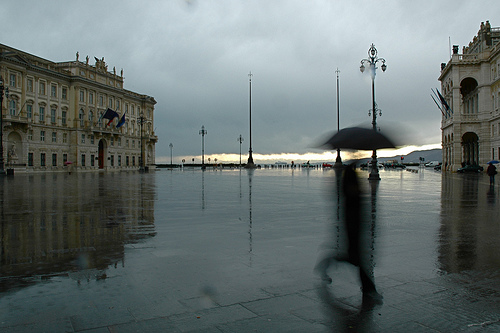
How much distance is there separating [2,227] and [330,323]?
7.89 metres

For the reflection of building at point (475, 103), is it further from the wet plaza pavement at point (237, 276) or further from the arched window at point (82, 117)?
the arched window at point (82, 117)

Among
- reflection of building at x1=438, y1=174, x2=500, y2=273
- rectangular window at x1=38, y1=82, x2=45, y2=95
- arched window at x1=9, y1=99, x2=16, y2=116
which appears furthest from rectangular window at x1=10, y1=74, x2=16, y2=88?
reflection of building at x1=438, y1=174, x2=500, y2=273

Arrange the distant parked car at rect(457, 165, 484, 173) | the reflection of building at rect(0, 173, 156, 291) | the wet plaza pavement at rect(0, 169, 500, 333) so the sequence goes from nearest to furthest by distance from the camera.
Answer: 1. the wet plaza pavement at rect(0, 169, 500, 333)
2. the reflection of building at rect(0, 173, 156, 291)
3. the distant parked car at rect(457, 165, 484, 173)

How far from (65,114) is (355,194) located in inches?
2860

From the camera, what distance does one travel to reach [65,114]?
6888 centimetres

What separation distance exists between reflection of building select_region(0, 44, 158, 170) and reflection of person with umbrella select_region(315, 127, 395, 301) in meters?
56.4

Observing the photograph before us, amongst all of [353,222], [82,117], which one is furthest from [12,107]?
[353,222]

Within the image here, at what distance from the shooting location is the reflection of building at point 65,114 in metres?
56.4

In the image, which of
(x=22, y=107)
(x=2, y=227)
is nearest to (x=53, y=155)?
(x=22, y=107)

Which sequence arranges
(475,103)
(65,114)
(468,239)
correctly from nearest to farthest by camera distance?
1. (468,239)
2. (475,103)
3. (65,114)

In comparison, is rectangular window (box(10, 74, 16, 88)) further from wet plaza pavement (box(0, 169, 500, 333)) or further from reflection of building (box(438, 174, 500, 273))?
reflection of building (box(438, 174, 500, 273))

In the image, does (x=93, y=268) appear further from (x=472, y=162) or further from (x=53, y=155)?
(x=53, y=155)

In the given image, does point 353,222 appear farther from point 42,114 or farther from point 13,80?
point 42,114

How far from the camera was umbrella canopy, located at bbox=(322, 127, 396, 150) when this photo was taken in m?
4.57
